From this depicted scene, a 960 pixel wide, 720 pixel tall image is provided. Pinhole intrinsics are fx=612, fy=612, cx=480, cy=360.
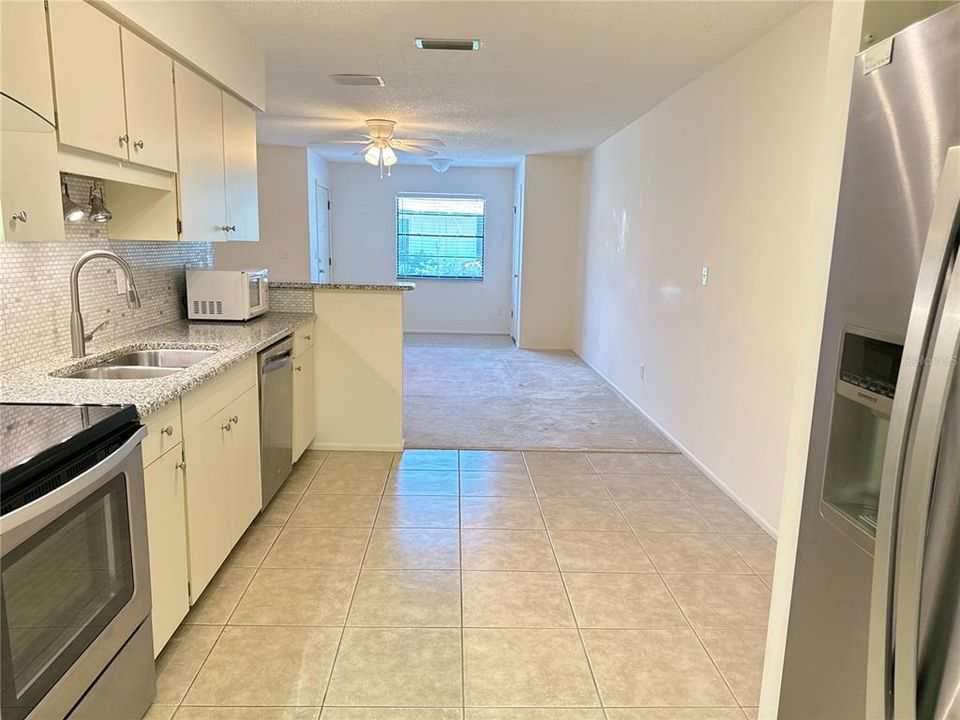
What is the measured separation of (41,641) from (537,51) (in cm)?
340

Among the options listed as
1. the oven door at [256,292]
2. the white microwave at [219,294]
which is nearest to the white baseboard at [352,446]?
the oven door at [256,292]

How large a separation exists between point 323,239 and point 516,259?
2.72 meters

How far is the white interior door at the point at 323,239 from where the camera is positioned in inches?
323

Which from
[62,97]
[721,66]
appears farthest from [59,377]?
[721,66]

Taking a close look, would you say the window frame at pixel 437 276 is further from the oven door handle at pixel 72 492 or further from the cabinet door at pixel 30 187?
the oven door handle at pixel 72 492

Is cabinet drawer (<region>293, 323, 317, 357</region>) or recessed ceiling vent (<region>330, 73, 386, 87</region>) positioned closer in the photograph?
cabinet drawer (<region>293, 323, 317, 357</region>)

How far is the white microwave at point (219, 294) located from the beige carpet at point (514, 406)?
149 centimetres

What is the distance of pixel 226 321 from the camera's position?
3404 millimetres

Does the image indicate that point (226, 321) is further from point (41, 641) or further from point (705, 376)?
point (705, 376)

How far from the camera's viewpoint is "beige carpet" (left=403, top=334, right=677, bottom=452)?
14.4 ft

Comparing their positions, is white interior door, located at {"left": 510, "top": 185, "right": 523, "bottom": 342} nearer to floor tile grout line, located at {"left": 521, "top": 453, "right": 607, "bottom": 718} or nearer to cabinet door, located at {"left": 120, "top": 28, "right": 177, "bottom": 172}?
floor tile grout line, located at {"left": 521, "top": 453, "right": 607, "bottom": 718}

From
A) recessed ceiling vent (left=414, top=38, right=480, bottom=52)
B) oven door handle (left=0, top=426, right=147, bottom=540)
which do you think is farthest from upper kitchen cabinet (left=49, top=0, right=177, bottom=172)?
recessed ceiling vent (left=414, top=38, right=480, bottom=52)

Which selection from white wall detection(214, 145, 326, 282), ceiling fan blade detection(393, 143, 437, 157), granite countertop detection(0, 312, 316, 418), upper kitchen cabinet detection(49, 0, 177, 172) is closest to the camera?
granite countertop detection(0, 312, 316, 418)

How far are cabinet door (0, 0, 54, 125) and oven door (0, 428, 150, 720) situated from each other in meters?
0.99
